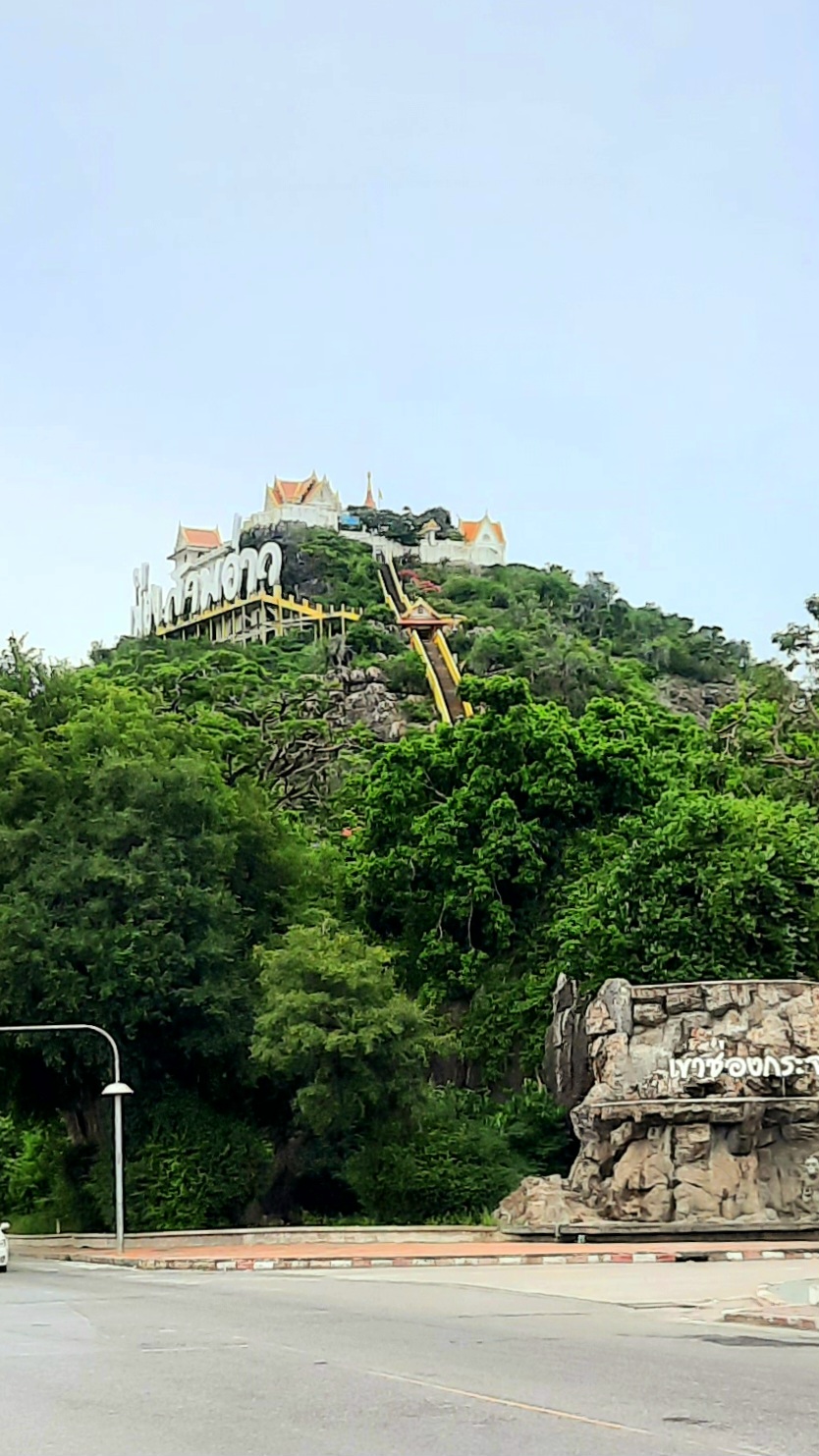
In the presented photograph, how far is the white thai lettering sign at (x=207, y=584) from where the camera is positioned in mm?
131750

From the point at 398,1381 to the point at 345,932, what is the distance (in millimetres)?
27929

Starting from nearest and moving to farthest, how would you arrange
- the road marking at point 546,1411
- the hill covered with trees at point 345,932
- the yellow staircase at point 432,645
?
the road marking at point 546,1411 < the hill covered with trees at point 345,932 < the yellow staircase at point 432,645

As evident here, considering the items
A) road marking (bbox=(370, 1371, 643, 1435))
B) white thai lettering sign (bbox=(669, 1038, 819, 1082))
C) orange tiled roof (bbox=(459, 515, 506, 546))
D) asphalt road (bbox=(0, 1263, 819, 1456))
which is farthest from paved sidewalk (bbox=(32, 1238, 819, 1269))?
orange tiled roof (bbox=(459, 515, 506, 546))

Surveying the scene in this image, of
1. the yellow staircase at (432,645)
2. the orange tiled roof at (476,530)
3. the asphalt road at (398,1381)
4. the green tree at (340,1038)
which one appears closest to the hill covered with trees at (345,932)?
the green tree at (340,1038)

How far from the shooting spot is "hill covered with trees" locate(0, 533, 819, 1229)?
37188 millimetres

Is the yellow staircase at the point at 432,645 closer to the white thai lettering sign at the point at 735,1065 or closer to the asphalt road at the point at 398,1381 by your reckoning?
the white thai lettering sign at the point at 735,1065

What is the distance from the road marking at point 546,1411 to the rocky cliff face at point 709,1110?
2107 centimetres

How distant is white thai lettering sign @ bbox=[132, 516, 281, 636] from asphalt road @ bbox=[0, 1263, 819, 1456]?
372 feet

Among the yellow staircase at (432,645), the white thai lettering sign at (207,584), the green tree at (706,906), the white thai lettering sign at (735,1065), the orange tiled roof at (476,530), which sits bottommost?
the white thai lettering sign at (735,1065)

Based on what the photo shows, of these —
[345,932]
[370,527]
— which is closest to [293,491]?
[370,527]

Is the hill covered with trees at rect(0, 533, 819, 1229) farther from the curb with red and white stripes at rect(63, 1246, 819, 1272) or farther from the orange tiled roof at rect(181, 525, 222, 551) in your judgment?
the orange tiled roof at rect(181, 525, 222, 551)

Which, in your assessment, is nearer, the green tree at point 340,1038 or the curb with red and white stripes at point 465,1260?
the curb with red and white stripes at point 465,1260

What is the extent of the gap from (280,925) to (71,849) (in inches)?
240

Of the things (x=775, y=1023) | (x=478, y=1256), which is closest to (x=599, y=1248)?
(x=478, y=1256)
